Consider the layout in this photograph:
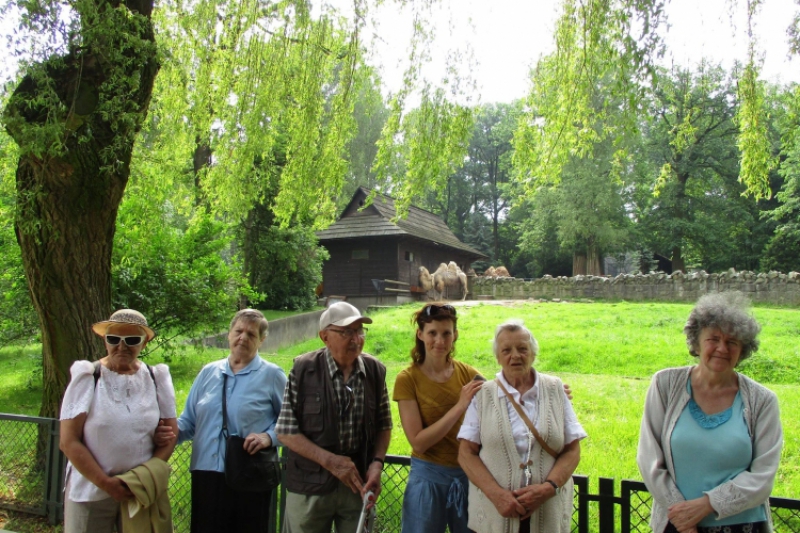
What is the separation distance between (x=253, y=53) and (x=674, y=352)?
9874mm

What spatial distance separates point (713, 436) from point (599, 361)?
9401 mm

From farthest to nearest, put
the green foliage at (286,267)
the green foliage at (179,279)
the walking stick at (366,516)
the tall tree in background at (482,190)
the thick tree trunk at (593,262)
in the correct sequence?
the tall tree in background at (482,190) < the thick tree trunk at (593,262) < the green foliage at (286,267) < the green foliage at (179,279) < the walking stick at (366,516)

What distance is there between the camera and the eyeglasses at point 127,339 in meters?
3.41

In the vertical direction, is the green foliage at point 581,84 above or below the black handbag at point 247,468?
above

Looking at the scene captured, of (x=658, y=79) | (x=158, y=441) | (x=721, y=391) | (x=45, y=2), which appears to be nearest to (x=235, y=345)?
(x=158, y=441)

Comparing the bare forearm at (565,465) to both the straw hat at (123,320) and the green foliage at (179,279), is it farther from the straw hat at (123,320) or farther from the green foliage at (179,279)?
the green foliage at (179,279)

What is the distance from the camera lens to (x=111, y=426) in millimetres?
3309

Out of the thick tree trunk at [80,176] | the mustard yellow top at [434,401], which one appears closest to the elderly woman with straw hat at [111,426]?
the mustard yellow top at [434,401]

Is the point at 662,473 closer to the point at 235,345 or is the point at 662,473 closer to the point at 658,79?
the point at 235,345

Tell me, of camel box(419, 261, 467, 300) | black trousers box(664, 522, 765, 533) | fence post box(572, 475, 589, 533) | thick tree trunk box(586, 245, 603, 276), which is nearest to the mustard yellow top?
fence post box(572, 475, 589, 533)

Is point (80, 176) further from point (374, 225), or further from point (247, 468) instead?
point (374, 225)

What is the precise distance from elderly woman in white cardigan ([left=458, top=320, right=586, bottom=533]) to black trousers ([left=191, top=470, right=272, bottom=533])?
1.35 meters

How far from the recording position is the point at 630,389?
9.12 meters

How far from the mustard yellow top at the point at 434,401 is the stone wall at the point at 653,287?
67.7 feet
